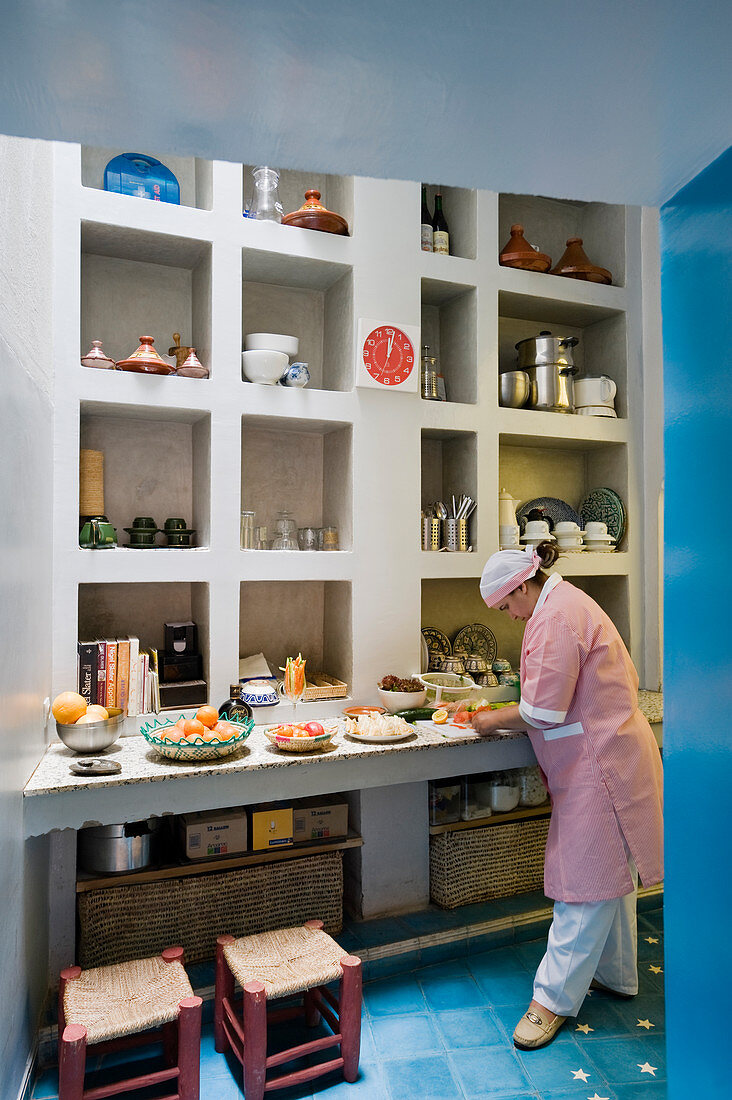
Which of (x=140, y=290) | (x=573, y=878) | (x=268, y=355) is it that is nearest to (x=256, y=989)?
(x=573, y=878)

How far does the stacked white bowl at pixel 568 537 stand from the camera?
3.69 m

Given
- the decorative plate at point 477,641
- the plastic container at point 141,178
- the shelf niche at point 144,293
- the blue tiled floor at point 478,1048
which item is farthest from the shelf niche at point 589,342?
the blue tiled floor at point 478,1048

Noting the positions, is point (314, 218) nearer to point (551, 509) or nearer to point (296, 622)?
point (296, 622)

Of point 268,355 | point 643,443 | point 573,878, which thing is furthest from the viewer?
point 643,443

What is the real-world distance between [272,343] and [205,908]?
2.17 meters

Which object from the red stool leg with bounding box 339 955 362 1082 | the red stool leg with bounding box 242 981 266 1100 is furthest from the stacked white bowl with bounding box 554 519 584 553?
the red stool leg with bounding box 242 981 266 1100

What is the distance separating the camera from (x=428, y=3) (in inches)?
25.9

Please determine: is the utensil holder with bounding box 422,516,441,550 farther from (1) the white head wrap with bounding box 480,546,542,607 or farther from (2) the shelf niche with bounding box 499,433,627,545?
(2) the shelf niche with bounding box 499,433,627,545

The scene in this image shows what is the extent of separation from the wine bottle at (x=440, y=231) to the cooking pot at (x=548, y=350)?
0.59m

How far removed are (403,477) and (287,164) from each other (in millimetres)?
2369

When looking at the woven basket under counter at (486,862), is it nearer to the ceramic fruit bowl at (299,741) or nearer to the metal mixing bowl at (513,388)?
the ceramic fruit bowl at (299,741)

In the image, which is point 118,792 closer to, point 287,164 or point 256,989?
point 256,989

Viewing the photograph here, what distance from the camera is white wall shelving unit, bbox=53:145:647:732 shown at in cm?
280

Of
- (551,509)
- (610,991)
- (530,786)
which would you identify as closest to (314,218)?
(551,509)
